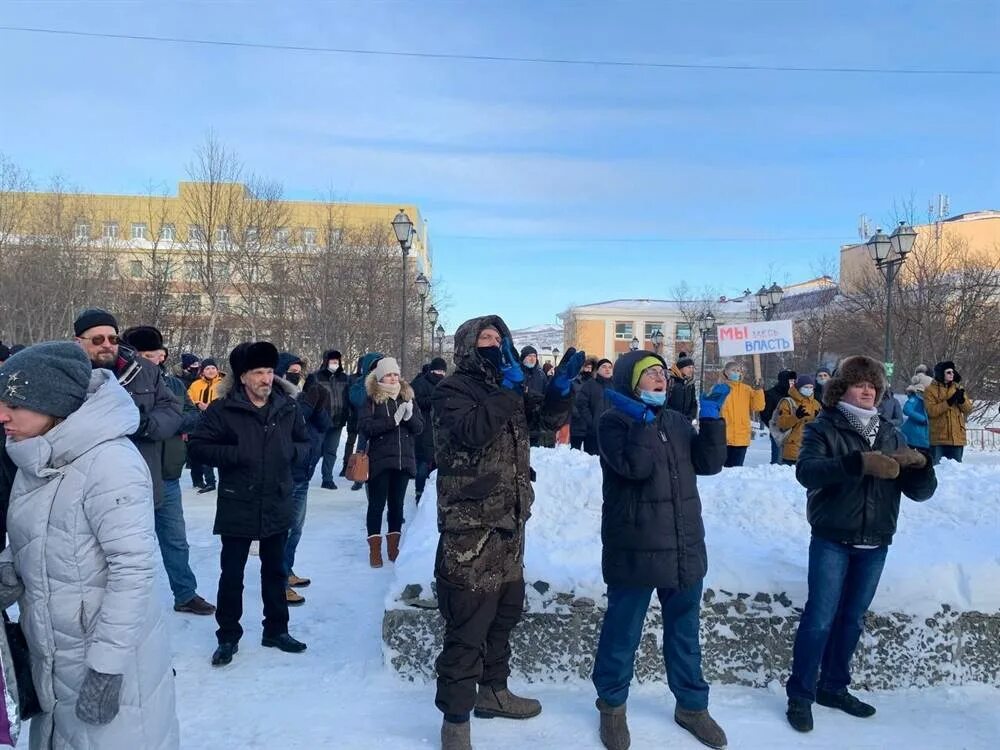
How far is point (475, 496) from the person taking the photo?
331 cm

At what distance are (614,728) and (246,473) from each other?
8.13 feet

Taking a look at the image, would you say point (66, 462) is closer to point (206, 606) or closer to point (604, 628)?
point (604, 628)

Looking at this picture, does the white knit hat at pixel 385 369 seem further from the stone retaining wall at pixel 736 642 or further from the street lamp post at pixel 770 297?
the street lamp post at pixel 770 297

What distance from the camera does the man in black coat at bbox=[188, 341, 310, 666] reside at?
4.31m

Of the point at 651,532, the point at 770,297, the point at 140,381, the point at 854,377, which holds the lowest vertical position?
the point at 651,532

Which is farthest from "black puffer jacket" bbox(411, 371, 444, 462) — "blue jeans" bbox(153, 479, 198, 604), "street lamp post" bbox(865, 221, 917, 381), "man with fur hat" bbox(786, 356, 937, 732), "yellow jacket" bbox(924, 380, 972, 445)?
"street lamp post" bbox(865, 221, 917, 381)

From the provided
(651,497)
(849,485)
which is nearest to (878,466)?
(849,485)

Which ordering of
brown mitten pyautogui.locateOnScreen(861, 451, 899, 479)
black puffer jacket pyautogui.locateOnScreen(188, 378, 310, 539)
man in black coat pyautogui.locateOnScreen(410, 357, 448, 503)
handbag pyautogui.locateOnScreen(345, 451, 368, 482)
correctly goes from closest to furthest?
brown mitten pyautogui.locateOnScreen(861, 451, 899, 479) → black puffer jacket pyautogui.locateOnScreen(188, 378, 310, 539) → handbag pyautogui.locateOnScreen(345, 451, 368, 482) → man in black coat pyautogui.locateOnScreen(410, 357, 448, 503)

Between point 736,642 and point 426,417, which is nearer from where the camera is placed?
point 736,642

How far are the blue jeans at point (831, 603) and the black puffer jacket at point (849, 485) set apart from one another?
0.34 feet

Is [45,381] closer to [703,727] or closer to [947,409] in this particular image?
[703,727]

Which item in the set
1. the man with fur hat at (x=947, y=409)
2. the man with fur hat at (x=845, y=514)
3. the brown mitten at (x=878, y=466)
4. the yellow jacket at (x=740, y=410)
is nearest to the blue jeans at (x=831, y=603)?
the man with fur hat at (x=845, y=514)

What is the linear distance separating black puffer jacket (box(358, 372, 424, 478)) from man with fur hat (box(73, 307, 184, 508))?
1.90 metres

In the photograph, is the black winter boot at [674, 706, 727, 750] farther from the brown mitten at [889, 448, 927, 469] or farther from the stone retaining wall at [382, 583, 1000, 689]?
the brown mitten at [889, 448, 927, 469]
